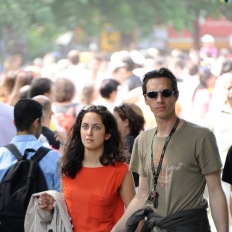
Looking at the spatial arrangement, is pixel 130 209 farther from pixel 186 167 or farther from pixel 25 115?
pixel 25 115

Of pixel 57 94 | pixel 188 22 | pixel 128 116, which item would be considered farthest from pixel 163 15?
pixel 128 116

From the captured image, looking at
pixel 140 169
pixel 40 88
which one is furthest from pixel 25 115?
pixel 40 88

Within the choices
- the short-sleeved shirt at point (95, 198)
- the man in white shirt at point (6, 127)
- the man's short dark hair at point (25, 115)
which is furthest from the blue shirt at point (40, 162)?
the man in white shirt at point (6, 127)

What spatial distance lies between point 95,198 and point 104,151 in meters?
0.42

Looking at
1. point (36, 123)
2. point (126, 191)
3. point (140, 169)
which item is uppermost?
point (36, 123)

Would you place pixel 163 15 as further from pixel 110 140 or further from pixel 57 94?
pixel 110 140

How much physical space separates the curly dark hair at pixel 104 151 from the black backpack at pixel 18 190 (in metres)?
0.55

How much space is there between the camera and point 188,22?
156ft

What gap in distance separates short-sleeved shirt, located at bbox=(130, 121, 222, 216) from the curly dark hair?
0.60m

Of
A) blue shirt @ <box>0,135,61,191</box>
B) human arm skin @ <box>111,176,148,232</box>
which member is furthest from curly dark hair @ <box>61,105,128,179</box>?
blue shirt @ <box>0,135,61,191</box>

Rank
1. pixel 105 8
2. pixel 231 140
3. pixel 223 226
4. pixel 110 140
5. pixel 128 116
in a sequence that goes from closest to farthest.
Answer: pixel 223 226 → pixel 110 140 → pixel 128 116 → pixel 231 140 → pixel 105 8

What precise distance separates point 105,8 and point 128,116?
37725mm

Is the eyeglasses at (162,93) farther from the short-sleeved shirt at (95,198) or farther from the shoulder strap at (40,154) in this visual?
the shoulder strap at (40,154)

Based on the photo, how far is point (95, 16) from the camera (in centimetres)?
4797
